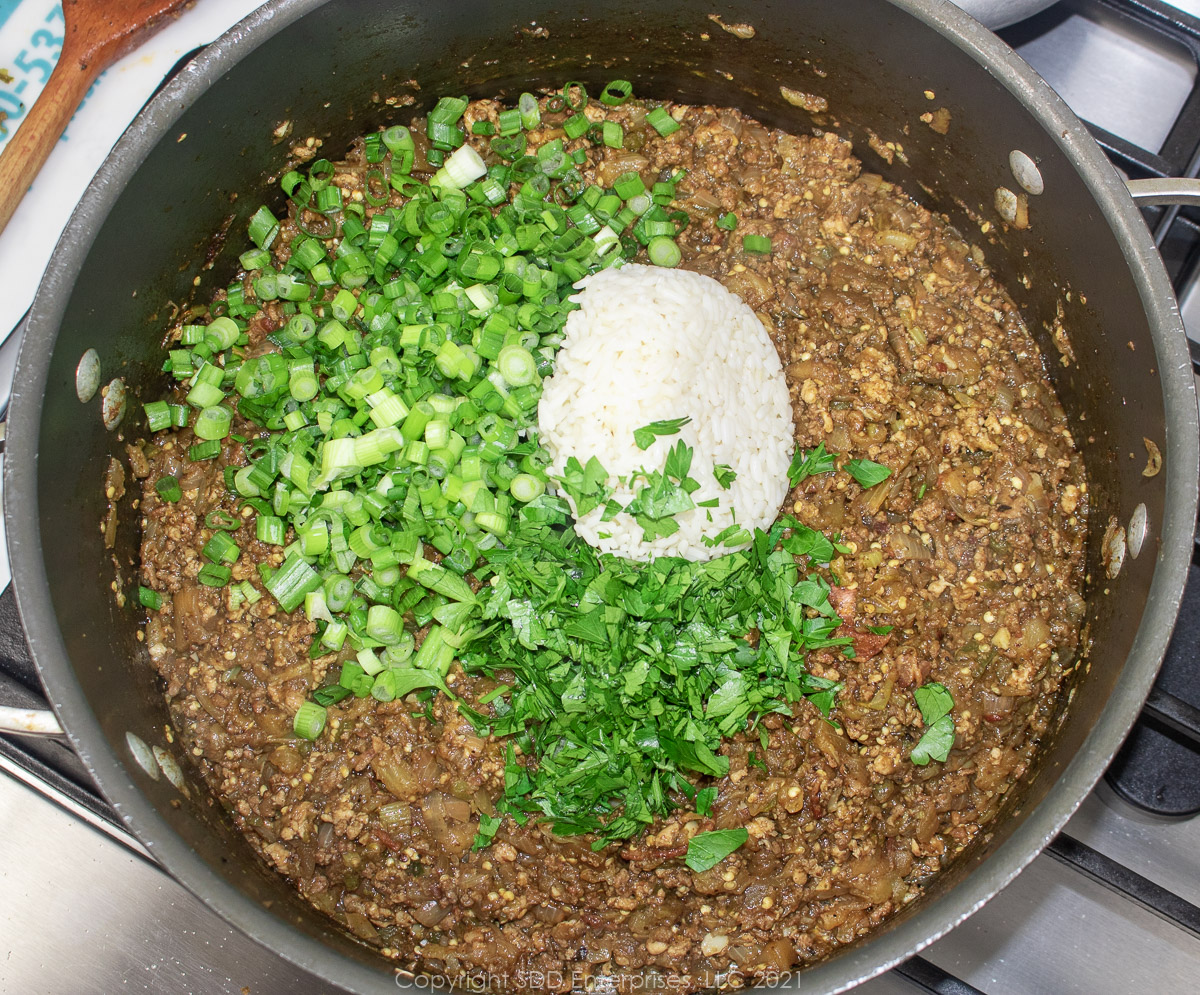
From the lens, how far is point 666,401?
2375 millimetres

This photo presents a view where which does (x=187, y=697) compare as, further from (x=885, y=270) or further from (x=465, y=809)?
(x=885, y=270)

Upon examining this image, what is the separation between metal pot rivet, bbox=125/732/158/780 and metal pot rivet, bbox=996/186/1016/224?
2.76m

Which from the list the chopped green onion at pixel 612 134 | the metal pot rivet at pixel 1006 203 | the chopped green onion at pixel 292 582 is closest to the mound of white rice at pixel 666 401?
the chopped green onion at pixel 612 134

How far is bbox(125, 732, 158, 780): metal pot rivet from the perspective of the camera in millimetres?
2227

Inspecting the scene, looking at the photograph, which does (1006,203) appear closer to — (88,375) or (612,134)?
(612,134)

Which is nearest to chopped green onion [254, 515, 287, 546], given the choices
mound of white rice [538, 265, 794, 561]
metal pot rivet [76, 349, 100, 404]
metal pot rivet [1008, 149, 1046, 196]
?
metal pot rivet [76, 349, 100, 404]

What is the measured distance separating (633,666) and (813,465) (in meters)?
0.76

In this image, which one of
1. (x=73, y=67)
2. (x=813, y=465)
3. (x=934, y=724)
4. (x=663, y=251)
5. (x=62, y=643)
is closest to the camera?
(x=62, y=643)

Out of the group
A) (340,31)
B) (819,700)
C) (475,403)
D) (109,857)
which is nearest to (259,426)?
(475,403)

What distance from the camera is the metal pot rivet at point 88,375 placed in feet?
7.38

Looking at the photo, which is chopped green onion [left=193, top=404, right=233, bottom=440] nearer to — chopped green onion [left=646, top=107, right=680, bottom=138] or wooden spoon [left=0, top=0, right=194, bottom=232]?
wooden spoon [left=0, top=0, right=194, bottom=232]

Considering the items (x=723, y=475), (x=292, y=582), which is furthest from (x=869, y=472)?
(x=292, y=582)

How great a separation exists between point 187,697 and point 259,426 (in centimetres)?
78

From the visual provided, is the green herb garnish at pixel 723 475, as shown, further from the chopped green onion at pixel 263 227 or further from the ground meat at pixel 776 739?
the chopped green onion at pixel 263 227
